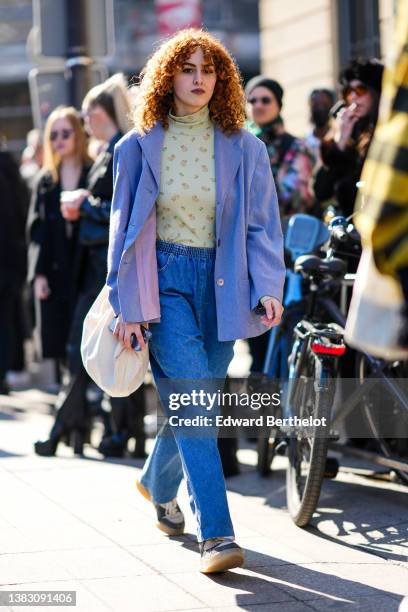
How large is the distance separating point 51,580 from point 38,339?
3778 millimetres

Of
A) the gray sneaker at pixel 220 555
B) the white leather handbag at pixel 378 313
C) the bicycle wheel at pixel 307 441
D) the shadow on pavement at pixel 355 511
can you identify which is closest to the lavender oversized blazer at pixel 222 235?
the bicycle wheel at pixel 307 441

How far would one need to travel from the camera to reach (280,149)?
768cm

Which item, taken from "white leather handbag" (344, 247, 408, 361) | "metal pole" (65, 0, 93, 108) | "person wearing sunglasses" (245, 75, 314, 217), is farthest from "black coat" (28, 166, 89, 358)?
"white leather handbag" (344, 247, 408, 361)

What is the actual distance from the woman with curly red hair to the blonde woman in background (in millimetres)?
1980

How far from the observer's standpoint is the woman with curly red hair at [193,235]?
5.01m

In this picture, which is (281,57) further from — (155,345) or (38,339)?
(155,345)

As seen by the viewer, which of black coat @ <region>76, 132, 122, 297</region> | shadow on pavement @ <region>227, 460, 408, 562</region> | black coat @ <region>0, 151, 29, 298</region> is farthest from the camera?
black coat @ <region>0, 151, 29, 298</region>

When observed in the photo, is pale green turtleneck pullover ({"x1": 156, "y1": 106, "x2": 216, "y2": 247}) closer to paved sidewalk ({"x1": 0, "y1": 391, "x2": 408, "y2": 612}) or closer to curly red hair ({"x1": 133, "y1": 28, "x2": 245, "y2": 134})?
curly red hair ({"x1": 133, "y1": 28, "x2": 245, "y2": 134})

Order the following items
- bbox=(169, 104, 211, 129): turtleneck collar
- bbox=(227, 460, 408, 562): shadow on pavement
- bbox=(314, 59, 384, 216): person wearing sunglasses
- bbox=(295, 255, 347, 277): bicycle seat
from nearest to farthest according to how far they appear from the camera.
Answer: bbox=(169, 104, 211, 129): turtleneck collar
bbox=(227, 460, 408, 562): shadow on pavement
bbox=(295, 255, 347, 277): bicycle seat
bbox=(314, 59, 384, 216): person wearing sunglasses

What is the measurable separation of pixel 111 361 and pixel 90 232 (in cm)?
232

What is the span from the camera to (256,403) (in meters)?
6.79

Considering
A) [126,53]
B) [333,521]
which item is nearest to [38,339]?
[333,521]

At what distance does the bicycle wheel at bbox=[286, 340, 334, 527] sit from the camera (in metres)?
5.49

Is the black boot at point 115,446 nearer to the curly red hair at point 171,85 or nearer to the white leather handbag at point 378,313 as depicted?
the curly red hair at point 171,85
